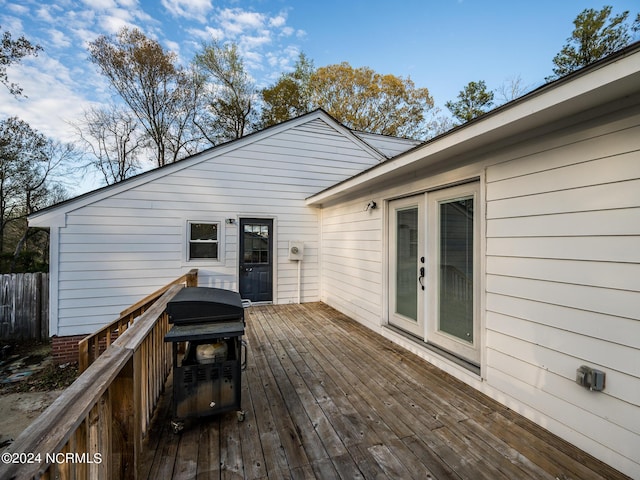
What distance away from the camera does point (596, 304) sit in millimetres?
1922

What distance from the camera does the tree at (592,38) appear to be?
32.6 ft

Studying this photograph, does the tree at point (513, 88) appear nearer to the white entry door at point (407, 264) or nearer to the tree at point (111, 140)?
the white entry door at point (407, 264)

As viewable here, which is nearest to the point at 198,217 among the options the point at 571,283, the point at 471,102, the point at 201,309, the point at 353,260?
the point at 353,260

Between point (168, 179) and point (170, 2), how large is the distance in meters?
5.44

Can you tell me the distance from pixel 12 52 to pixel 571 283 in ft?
44.1

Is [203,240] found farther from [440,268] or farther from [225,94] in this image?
[225,94]

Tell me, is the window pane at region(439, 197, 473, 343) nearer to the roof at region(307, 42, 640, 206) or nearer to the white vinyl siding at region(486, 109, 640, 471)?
the white vinyl siding at region(486, 109, 640, 471)

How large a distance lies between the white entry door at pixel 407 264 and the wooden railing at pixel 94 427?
2.98m

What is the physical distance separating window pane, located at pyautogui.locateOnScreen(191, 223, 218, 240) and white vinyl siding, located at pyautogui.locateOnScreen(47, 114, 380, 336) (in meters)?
0.12

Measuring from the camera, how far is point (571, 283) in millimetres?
2061

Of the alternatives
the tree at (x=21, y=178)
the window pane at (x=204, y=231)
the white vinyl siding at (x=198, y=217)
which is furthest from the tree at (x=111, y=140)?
the window pane at (x=204, y=231)

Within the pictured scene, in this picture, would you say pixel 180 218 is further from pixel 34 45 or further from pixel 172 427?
pixel 34 45

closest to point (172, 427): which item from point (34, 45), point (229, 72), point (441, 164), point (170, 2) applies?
point (441, 164)

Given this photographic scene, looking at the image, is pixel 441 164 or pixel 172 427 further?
pixel 441 164
